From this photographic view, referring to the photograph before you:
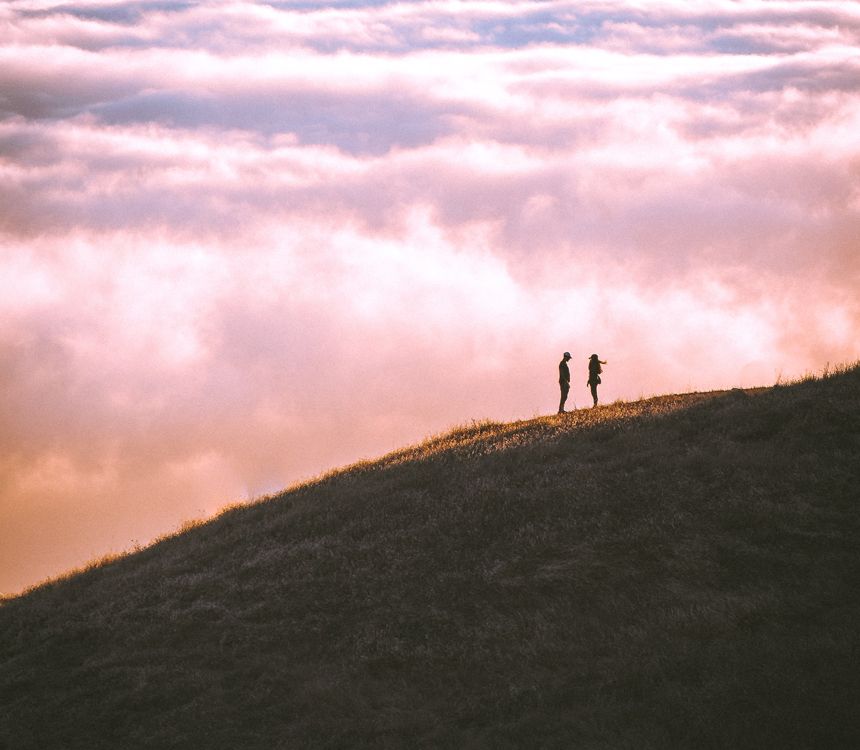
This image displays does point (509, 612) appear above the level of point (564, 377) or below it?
below

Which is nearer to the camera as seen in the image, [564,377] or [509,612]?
[509,612]

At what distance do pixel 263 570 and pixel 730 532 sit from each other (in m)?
11.2

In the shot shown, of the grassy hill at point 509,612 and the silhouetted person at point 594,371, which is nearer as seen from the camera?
the grassy hill at point 509,612

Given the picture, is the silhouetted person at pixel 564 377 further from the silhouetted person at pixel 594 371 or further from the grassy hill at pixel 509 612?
the grassy hill at pixel 509 612

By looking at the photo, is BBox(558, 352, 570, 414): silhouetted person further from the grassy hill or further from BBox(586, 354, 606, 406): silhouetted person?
the grassy hill

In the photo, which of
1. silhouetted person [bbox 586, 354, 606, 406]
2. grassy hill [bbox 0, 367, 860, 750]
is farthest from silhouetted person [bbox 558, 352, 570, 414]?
grassy hill [bbox 0, 367, 860, 750]

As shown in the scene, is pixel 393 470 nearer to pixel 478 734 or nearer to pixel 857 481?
pixel 857 481

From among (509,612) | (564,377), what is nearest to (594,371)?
(564,377)

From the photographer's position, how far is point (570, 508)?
20.0 meters

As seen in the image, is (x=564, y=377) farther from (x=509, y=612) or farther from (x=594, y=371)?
(x=509, y=612)

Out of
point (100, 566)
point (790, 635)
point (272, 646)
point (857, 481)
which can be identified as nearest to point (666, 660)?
point (790, 635)

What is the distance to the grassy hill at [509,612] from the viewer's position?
11422mm

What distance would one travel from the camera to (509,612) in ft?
51.0

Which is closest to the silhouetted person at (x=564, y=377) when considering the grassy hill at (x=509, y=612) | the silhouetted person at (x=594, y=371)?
the silhouetted person at (x=594, y=371)
